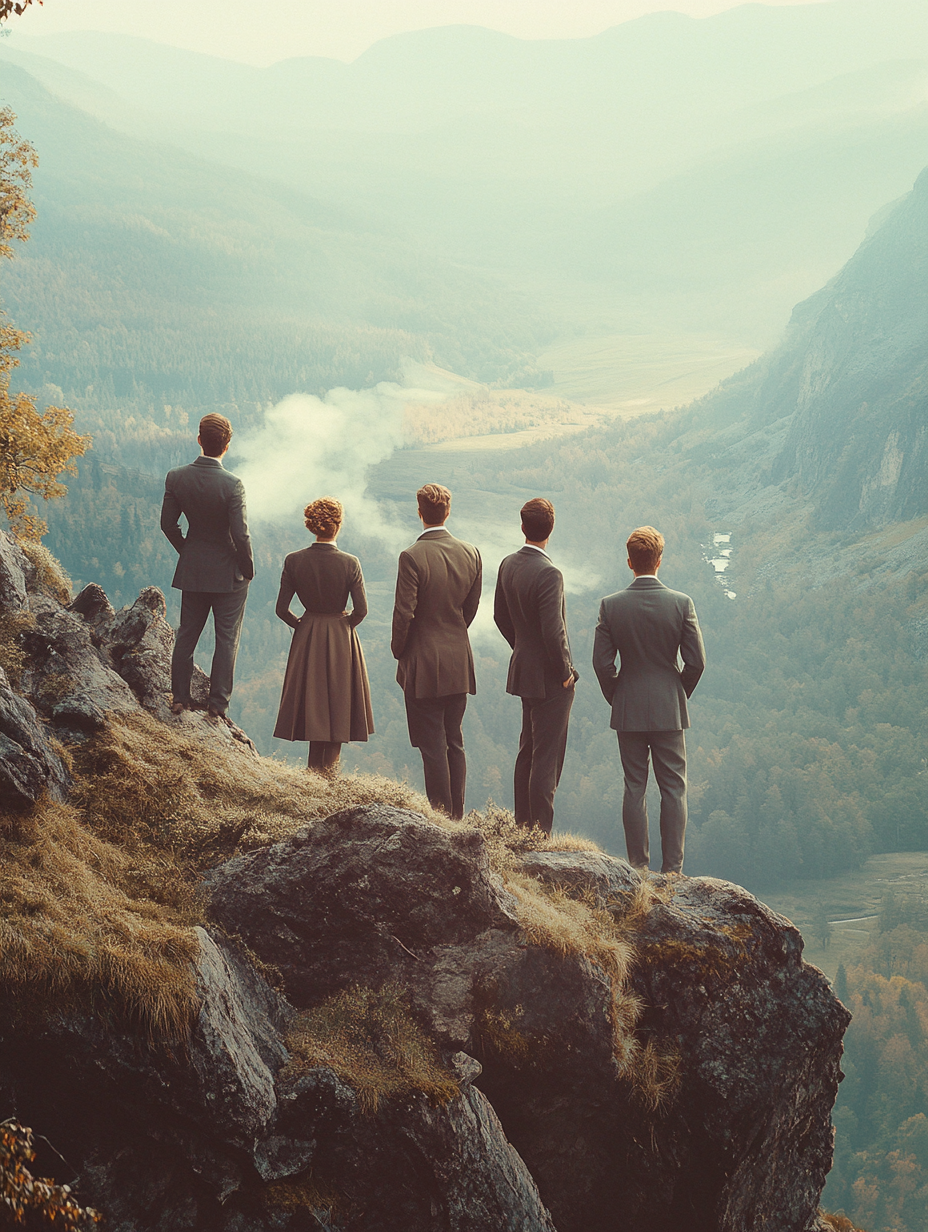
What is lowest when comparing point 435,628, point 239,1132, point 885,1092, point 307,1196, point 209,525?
point 885,1092

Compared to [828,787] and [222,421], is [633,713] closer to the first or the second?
[222,421]

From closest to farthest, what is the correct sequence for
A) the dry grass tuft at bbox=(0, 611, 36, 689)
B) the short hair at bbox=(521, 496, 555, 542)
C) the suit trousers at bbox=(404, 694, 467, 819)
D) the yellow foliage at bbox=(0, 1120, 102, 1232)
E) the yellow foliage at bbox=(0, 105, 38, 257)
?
the yellow foliage at bbox=(0, 1120, 102, 1232) < the short hair at bbox=(521, 496, 555, 542) < the suit trousers at bbox=(404, 694, 467, 819) < the dry grass tuft at bbox=(0, 611, 36, 689) < the yellow foliage at bbox=(0, 105, 38, 257)

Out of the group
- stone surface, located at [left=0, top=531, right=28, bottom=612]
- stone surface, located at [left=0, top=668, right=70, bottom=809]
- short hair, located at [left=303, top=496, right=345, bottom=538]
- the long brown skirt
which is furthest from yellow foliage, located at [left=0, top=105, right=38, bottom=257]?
stone surface, located at [left=0, top=668, right=70, bottom=809]

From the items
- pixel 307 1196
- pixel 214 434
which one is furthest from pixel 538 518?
pixel 307 1196

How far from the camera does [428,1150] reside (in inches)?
284

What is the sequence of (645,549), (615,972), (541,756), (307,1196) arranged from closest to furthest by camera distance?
(307,1196), (615,972), (645,549), (541,756)

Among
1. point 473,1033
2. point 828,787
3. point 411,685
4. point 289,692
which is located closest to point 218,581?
point 289,692

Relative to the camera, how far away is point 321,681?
11.3 m

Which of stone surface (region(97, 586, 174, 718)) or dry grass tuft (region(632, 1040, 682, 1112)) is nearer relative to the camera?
dry grass tuft (region(632, 1040, 682, 1112))

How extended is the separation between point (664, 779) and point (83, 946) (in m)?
6.69

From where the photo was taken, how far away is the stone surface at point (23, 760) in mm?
7887

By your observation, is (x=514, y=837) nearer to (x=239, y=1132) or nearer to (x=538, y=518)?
(x=538, y=518)

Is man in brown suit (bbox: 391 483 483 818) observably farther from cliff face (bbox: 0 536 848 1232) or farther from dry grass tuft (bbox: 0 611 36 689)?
dry grass tuft (bbox: 0 611 36 689)

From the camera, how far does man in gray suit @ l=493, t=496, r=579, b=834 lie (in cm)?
1020
